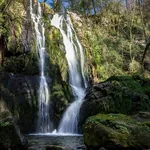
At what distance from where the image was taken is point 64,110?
16.2m

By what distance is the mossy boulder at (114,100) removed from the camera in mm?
14867

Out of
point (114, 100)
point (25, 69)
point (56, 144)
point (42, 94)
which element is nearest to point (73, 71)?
point (25, 69)

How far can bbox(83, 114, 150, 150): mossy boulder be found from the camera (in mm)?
7938

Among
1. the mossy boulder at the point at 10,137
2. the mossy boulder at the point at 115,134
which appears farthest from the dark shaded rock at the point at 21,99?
the mossy boulder at the point at 115,134

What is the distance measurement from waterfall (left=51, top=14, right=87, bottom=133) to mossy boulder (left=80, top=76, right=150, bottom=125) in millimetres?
625

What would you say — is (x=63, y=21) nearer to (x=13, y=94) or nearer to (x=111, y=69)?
(x=111, y=69)

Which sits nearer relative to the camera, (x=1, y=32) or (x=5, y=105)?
(x=5, y=105)

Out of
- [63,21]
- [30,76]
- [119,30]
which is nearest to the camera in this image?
[30,76]

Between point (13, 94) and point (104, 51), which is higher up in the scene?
point (104, 51)

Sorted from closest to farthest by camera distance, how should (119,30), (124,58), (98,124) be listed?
(98,124)
(124,58)
(119,30)

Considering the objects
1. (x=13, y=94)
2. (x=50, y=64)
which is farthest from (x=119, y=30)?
(x=13, y=94)

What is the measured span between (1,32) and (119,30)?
17.8 metres

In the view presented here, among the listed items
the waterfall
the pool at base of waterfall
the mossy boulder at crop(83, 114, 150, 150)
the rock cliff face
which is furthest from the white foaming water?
the mossy boulder at crop(83, 114, 150, 150)

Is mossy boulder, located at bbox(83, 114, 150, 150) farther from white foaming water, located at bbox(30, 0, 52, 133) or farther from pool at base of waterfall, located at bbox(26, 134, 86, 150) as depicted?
white foaming water, located at bbox(30, 0, 52, 133)
